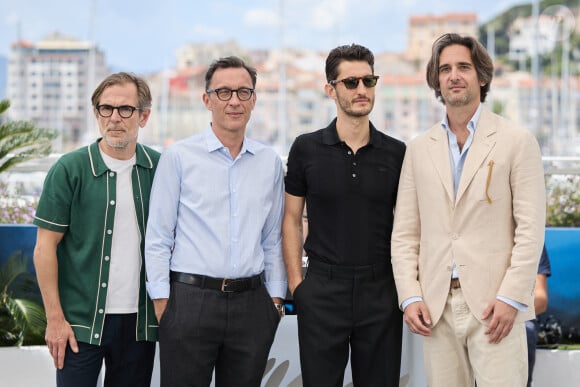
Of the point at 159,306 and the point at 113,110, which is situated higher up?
the point at 113,110

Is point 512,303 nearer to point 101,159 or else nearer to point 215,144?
point 215,144

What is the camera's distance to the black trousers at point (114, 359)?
10.7 feet

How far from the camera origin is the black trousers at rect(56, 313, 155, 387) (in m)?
3.26

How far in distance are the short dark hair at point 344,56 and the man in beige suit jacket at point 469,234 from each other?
1.03 ft

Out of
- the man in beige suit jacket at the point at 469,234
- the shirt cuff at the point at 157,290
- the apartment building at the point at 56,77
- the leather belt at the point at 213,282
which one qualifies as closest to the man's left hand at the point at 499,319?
the man in beige suit jacket at the point at 469,234

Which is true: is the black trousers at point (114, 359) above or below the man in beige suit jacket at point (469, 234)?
below

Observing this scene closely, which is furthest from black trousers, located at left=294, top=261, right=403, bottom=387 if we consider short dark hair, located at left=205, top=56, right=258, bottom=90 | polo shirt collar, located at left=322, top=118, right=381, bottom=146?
short dark hair, located at left=205, top=56, right=258, bottom=90

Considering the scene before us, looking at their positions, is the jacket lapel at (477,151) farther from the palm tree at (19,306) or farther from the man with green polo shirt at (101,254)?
the palm tree at (19,306)

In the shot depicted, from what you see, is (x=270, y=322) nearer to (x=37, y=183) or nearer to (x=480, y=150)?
(x=480, y=150)

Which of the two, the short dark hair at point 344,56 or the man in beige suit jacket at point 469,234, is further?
the short dark hair at point 344,56

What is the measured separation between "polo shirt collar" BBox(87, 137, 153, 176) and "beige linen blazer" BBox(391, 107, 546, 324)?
109 centimetres

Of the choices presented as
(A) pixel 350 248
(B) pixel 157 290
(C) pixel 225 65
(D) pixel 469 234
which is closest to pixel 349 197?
(A) pixel 350 248

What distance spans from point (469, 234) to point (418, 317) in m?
0.39

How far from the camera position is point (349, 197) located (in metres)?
3.37
